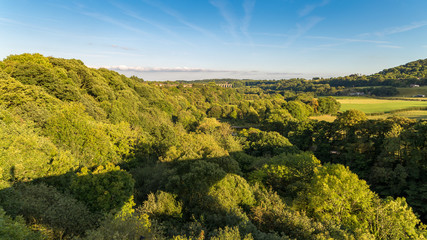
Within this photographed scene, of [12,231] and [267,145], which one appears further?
[267,145]

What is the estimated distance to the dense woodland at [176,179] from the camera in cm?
1045

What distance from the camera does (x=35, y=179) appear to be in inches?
517

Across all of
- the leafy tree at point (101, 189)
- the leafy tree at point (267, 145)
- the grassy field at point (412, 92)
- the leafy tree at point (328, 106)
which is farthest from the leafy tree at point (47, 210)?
the grassy field at point (412, 92)

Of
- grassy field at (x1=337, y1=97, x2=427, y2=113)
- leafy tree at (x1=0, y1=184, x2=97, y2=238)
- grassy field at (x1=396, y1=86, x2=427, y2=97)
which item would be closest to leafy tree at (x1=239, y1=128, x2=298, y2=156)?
leafy tree at (x1=0, y1=184, x2=97, y2=238)

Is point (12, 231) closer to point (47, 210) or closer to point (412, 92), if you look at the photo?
point (47, 210)

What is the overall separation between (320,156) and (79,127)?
3780 centimetres

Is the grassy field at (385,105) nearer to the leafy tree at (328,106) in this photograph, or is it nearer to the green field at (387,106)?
the green field at (387,106)

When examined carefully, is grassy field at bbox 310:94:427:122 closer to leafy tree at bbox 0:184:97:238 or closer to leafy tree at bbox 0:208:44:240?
leafy tree at bbox 0:184:97:238

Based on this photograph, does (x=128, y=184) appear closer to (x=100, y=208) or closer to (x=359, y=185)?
(x=100, y=208)

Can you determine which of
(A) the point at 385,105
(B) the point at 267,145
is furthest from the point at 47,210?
(A) the point at 385,105

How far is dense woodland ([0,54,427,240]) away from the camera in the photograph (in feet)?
34.3

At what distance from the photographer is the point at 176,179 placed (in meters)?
17.3

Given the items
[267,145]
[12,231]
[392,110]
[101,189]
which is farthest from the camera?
[392,110]

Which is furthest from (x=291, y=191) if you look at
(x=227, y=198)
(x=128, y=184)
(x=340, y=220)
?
(x=128, y=184)
